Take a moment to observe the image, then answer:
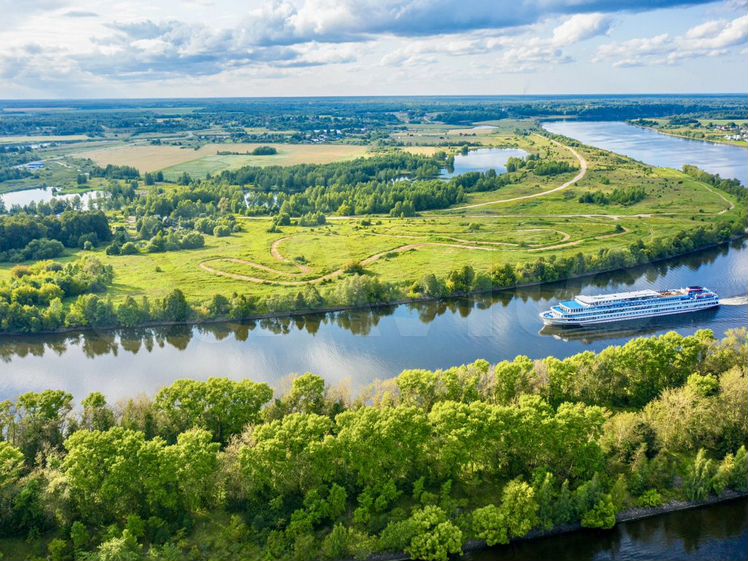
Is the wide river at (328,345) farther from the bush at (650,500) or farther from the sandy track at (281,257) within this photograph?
the bush at (650,500)

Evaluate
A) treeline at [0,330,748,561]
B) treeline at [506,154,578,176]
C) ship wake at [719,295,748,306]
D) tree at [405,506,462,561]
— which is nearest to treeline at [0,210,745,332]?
A: ship wake at [719,295,748,306]

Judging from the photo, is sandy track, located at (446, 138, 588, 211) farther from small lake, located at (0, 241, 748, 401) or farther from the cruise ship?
the cruise ship

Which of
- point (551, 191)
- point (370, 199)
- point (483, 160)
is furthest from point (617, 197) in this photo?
point (483, 160)

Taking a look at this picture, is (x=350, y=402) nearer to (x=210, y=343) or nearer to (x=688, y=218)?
(x=210, y=343)

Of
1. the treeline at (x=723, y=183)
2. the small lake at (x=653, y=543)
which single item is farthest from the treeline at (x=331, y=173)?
the small lake at (x=653, y=543)

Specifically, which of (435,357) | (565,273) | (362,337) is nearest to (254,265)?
(362,337)
